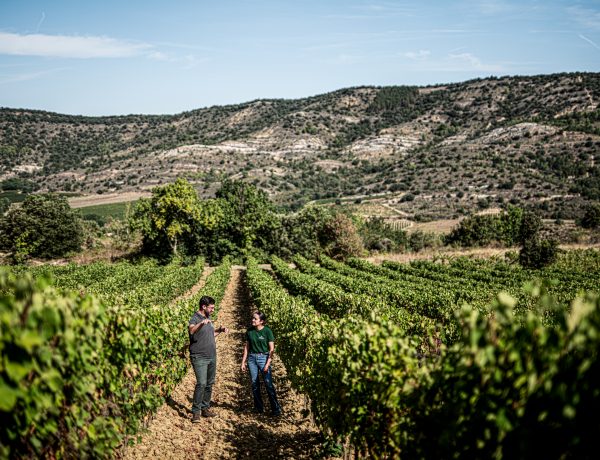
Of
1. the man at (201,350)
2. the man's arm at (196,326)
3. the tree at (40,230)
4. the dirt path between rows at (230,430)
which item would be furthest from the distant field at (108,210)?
the man's arm at (196,326)

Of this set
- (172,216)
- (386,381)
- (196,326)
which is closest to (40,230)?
(172,216)

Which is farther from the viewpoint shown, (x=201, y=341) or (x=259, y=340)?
(x=259, y=340)

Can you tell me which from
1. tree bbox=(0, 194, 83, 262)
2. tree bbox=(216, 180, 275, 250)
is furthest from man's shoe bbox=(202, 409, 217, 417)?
tree bbox=(0, 194, 83, 262)

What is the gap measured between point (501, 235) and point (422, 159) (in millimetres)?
43266

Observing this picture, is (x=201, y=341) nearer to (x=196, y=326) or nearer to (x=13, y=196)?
(x=196, y=326)

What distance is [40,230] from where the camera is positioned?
44906 millimetres

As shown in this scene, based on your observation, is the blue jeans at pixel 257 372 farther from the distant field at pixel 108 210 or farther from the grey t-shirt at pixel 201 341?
the distant field at pixel 108 210

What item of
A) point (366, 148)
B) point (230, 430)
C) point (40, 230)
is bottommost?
point (230, 430)

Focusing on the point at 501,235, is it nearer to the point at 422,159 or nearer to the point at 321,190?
the point at 422,159

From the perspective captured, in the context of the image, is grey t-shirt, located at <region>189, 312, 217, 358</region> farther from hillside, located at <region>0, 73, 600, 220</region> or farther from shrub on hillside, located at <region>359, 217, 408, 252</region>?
hillside, located at <region>0, 73, 600, 220</region>

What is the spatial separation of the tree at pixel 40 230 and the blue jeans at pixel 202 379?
44.1 m

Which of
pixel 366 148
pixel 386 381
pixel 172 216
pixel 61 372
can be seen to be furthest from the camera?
pixel 366 148

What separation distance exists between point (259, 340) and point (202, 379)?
1.19 metres

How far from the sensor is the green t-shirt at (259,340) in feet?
25.7
